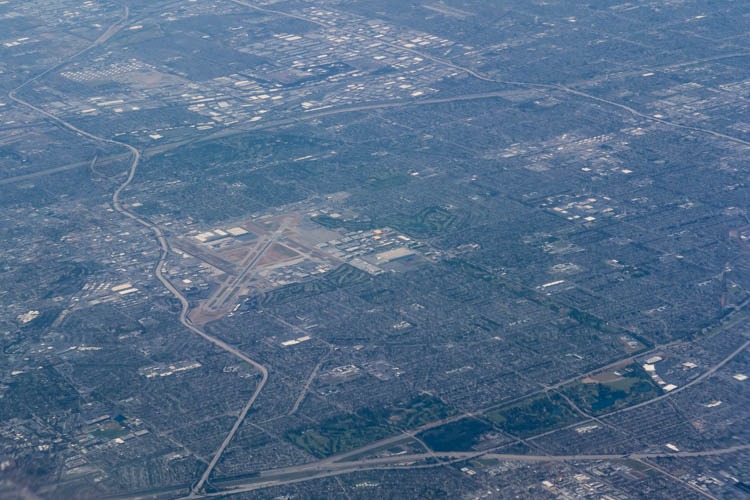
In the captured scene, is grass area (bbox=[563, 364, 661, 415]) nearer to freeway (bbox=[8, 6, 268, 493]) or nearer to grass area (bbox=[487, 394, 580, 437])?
grass area (bbox=[487, 394, 580, 437])

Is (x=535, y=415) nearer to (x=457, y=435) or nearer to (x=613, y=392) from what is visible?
(x=457, y=435)

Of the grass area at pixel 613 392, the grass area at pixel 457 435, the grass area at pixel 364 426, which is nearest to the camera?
the grass area at pixel 457 435

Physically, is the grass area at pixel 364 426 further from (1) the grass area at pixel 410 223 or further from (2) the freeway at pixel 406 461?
(1) the grass area at pixel 410 223

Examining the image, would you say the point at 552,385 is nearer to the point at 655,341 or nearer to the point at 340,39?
the point at 655,341

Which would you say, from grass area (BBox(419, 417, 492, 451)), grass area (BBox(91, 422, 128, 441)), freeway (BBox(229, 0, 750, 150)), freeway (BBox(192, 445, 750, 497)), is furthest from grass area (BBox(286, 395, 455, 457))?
freeway (BBox(229, 0, 750, 150))

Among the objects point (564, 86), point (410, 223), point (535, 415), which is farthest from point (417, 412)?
point (564, 86)

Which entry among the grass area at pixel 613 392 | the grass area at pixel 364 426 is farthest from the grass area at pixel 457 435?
the grass area at pixel 613 392
